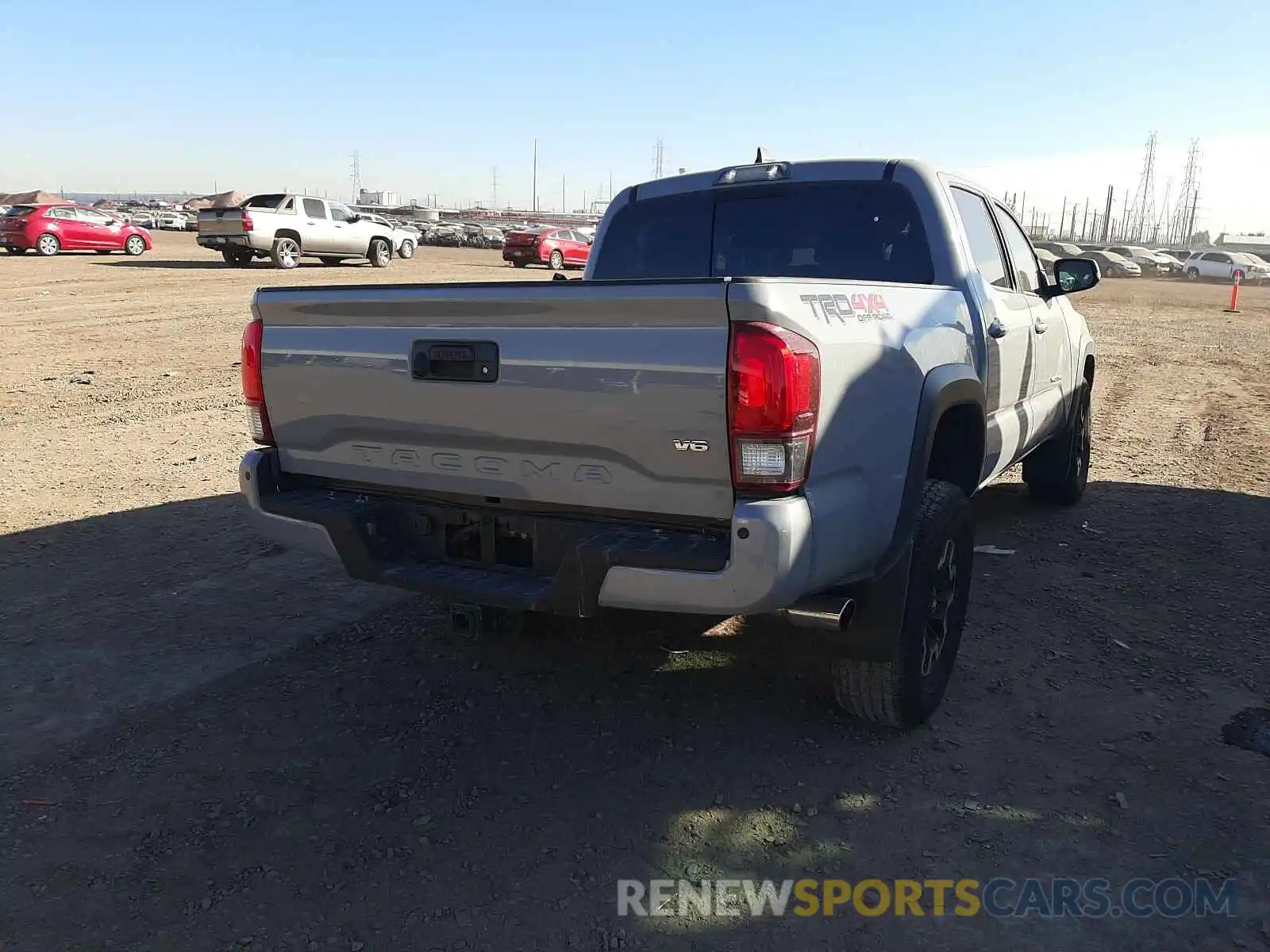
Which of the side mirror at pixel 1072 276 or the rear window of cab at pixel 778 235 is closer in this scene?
the rear window of cab at pixel 778 235

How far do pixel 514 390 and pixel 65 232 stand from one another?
102 feet

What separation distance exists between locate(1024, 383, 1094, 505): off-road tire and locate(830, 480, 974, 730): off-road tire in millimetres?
2865

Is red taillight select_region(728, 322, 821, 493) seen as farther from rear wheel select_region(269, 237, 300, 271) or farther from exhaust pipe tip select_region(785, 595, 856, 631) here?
rear wheel select_region(269, 237, 300, 271)

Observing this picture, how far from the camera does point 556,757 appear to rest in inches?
136

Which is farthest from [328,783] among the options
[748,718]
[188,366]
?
[188,366]

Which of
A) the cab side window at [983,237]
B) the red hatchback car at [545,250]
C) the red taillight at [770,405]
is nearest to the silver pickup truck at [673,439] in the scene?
the red taillight at [770,405]

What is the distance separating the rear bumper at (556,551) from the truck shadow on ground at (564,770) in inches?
25.9

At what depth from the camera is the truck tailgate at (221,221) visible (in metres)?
24.2

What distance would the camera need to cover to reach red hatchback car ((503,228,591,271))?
31.7 meters

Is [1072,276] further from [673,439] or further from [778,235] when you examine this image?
[673,439]

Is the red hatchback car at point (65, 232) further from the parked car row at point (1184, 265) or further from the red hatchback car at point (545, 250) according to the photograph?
the parked car row at point (1184, 265)

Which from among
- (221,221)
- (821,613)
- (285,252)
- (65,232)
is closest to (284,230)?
(285,252)

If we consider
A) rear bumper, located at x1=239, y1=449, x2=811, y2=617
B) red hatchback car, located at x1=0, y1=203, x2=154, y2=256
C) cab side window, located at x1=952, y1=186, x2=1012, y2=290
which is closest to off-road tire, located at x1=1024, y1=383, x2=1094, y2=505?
cab side window, located at x1=952, y1=186, x2=1012, y2=290

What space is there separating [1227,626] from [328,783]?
12.9ft
